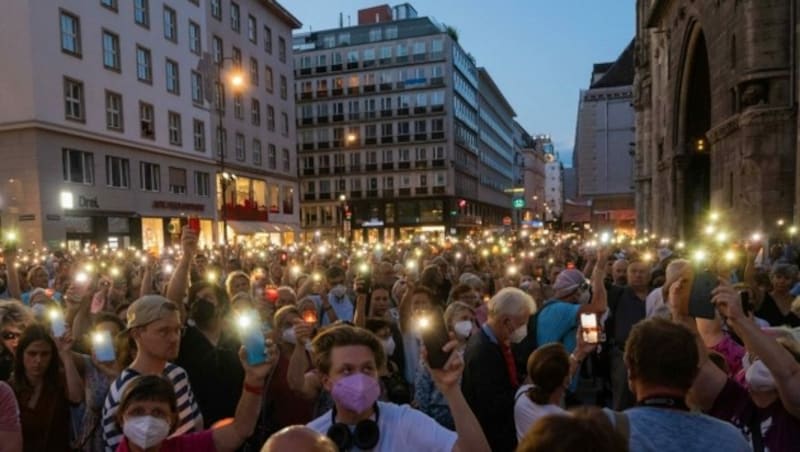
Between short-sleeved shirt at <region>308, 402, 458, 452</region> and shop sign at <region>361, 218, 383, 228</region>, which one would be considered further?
shop sign at <region>361, 218, 383, 228</region>

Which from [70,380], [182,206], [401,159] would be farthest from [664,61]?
[401,159]

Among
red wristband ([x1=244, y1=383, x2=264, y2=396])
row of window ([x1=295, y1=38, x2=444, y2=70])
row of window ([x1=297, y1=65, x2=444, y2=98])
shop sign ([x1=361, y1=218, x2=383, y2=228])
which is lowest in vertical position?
shop sign ([x1=361, y1=218, x2=383, y2=228])

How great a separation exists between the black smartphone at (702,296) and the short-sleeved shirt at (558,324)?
1536 millimetres

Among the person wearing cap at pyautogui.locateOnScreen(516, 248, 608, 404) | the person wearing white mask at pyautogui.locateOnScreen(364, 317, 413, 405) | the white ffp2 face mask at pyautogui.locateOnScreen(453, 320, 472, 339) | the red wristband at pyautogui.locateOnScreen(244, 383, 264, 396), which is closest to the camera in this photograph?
the red wristband at pyautogui.locateOnScreen(244, 383, 264, 396)

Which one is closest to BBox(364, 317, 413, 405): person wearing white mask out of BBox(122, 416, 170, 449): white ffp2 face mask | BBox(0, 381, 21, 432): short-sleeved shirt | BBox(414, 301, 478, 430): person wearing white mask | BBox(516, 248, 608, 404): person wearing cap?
BBox(414, 301, 478, 430): person wearing white mask

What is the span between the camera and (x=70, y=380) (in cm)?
401

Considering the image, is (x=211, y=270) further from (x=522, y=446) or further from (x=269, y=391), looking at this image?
(x=522, y=446)

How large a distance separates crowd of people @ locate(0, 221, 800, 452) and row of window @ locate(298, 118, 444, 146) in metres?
64.4

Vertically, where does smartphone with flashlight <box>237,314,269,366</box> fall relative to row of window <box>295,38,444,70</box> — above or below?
below

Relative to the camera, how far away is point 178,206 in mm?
35438

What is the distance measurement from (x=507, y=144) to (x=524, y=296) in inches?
4476

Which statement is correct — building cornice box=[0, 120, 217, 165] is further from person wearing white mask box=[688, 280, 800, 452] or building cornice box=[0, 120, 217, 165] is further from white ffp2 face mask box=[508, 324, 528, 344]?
person wearing white mask box=[688, 280, 800, 452]

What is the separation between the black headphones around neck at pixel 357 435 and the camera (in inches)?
98.3

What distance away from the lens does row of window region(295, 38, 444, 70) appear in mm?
69875
